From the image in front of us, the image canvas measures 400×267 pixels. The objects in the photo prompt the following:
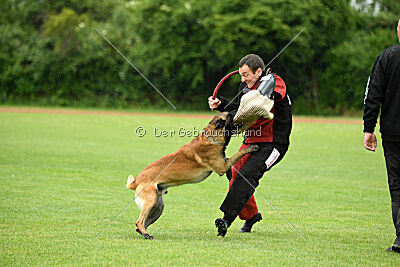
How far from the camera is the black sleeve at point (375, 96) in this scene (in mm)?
5410

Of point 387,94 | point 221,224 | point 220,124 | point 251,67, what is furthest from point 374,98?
point 221,224

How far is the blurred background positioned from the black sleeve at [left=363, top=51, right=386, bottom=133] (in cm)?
2777

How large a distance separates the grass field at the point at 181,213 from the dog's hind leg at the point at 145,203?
0.37ft

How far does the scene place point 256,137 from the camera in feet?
20.6

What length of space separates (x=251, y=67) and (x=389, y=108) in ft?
5.14

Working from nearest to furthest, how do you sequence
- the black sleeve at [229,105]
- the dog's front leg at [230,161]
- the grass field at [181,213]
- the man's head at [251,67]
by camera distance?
the grass field at [181,213]
the man's head at [251,67]
the dog's front leg at [230,161]
the black sleeve at [229,105]

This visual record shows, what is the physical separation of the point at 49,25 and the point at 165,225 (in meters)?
39.4

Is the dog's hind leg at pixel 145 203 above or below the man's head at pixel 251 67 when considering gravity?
below

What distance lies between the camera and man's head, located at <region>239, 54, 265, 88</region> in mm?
6055

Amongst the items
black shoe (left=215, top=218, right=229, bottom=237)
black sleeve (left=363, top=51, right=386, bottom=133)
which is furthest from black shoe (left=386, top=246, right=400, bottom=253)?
black shoe (left=215, top=218, right=229, bottom=237)

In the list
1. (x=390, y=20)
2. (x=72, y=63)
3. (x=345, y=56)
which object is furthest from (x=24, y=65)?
(x=390, y=20)

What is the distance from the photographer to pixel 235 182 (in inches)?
238

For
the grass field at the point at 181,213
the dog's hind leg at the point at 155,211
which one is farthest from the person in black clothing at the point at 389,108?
the dog's hind leg at the point at 155,211

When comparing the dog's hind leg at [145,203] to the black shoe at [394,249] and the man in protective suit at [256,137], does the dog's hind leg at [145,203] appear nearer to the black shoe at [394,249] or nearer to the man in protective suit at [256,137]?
the man in protective suit at [256,137]
